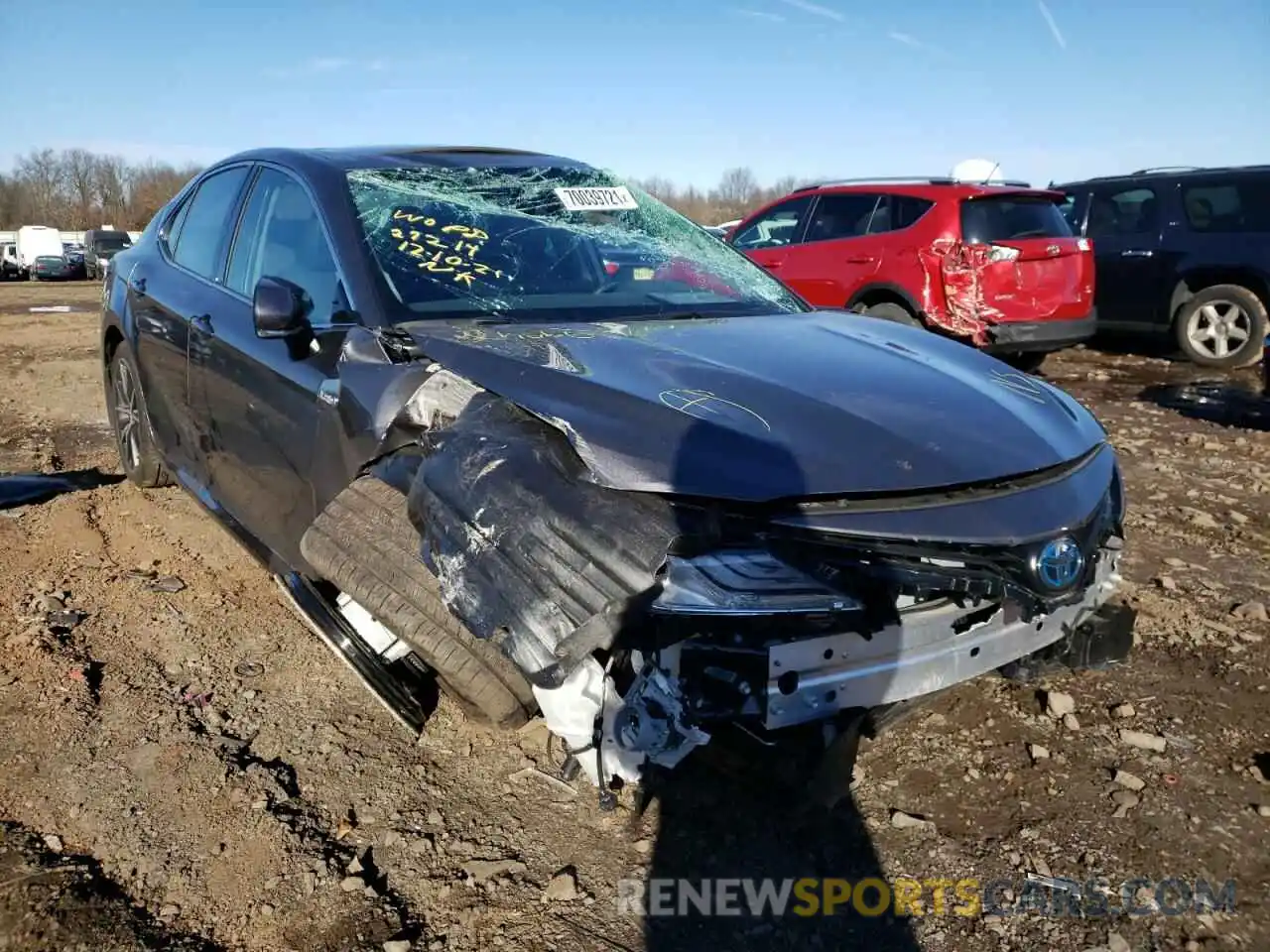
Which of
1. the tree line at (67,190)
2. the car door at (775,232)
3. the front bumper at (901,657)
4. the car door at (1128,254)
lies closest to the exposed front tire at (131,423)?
the front bumper at (901,657)

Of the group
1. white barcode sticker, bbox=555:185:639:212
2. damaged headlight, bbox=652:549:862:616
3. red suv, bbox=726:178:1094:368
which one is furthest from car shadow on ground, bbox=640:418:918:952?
red suv, bbox=726:178:1094:368

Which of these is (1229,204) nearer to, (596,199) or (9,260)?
(596,199)

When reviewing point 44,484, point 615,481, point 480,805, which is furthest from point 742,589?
point 44,484

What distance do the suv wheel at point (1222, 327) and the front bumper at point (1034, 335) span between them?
2.24m

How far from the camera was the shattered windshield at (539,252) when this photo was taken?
2988 mm

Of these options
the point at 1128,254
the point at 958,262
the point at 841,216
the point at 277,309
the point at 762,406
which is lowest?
the point at 762,406

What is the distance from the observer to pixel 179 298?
3.88 metres

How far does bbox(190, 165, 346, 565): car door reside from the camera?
2947 mm

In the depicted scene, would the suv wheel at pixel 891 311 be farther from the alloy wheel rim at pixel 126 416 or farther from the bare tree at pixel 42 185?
the bare tree at pixel 42 185

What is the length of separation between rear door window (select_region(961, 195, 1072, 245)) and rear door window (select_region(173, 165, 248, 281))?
5574mm

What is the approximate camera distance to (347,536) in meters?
2.52

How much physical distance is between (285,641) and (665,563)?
1977 mm

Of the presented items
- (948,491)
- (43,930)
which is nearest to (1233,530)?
(948,491)

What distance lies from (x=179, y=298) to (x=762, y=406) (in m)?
2.69
